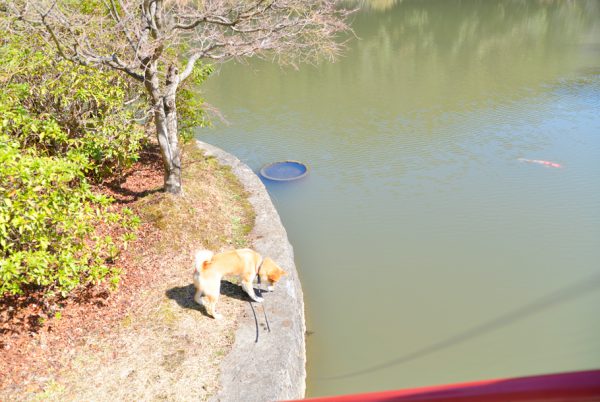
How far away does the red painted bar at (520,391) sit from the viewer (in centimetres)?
74

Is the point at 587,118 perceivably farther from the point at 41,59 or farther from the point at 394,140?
the point at 41,59

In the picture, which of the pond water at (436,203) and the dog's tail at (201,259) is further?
the pond water at (436,203)

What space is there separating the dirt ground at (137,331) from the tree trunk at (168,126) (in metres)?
0.40

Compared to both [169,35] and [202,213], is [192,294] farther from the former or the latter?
[169,35]

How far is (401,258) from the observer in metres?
6.78

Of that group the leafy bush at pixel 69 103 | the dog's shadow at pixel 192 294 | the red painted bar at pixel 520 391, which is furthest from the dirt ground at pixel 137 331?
the red painted bar at pixel 520 391

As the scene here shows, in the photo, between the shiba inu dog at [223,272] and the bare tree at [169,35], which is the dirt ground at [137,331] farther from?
the bare tree at [169,35]

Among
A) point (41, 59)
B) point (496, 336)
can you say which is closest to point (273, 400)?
point (496, 336)

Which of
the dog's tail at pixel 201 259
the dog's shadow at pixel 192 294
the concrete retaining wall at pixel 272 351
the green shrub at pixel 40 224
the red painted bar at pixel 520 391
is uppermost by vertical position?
the red painted bar at pixel 520 391

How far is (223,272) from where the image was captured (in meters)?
4.69

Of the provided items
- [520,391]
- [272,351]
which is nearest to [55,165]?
[272,351]

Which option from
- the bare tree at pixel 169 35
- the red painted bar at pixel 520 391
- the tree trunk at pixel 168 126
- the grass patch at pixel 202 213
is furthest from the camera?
the grass patch at pixel 202 213

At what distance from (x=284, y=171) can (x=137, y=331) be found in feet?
16.9

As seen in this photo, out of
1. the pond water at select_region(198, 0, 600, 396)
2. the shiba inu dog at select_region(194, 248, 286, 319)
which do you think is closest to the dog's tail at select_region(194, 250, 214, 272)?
the shiba inu dog at select_region(194, 248, 286, 319)
